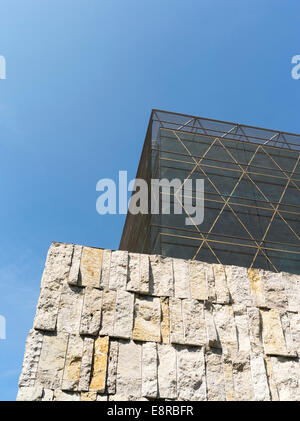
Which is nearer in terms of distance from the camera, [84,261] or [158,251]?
[84,261]

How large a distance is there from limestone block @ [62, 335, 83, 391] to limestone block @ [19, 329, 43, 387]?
0.46 metres

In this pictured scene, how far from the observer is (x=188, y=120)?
14727 mm

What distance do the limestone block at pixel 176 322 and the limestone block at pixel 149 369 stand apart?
15.7 inches

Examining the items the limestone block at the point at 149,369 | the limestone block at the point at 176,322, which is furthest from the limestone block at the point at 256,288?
the limestone block at the point at 149,369

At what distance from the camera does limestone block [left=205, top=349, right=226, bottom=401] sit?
668 cm

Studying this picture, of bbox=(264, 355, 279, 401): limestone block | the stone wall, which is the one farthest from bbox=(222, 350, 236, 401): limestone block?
bbox=(264, 355, 279, 401): limestone block

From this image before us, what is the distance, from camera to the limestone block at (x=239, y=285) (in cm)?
793

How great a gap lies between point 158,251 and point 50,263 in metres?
3.58

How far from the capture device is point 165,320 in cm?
738

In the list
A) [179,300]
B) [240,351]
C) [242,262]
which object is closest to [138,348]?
[179,300]

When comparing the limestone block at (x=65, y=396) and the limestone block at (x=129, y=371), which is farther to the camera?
the limestone block at (x=129, y=371)

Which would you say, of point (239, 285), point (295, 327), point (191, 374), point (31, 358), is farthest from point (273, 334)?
point (31, 358)

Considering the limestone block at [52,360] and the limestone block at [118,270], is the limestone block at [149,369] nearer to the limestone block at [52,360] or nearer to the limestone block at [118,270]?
the limestone block at [118,270]
